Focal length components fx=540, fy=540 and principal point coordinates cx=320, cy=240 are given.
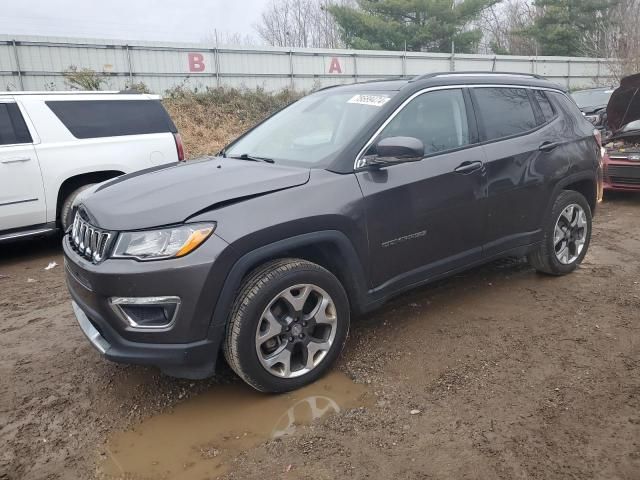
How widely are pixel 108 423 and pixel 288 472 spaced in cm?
110

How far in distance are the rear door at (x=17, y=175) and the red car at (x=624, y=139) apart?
7892 mm

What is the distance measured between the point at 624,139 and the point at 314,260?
7.37 m

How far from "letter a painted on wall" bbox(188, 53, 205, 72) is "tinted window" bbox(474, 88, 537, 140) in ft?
48.1

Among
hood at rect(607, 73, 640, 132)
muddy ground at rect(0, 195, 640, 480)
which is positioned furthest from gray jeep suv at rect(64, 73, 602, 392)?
hood at rect(607, 73, 640, 132)

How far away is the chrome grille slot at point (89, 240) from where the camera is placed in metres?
2.85

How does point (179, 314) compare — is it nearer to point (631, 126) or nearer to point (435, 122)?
point (435, 122)

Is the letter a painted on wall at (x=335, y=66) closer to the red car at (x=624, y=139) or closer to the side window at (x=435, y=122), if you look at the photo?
the red car at (x=624, y=139)

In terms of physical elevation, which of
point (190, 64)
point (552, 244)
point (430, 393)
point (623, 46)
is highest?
point (190, 64)

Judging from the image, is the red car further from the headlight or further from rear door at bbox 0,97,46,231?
rear door at bbox 0,97,46,231

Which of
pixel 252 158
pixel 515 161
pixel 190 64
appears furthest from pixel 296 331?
pixel 190 64

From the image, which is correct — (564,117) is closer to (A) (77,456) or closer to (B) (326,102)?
(B) (326,102)

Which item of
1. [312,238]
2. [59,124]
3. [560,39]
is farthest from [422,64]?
[312,238]

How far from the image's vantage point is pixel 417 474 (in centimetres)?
243

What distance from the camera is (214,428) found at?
284 cm
